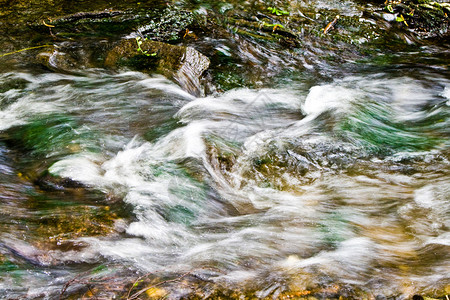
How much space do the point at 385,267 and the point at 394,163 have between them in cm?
179

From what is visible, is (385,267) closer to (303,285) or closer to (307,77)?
(303,285)

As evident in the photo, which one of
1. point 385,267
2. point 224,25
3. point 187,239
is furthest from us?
point 224,25

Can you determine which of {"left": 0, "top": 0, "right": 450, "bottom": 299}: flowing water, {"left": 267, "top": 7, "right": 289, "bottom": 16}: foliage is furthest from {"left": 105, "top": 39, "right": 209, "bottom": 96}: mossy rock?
{"left": 267, "top": 7, "right": 289, "bottom": 16}: foliage

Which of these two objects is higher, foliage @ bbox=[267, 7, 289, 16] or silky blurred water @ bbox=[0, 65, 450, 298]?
foliage @ bbox=[267, 7, 289, 16]

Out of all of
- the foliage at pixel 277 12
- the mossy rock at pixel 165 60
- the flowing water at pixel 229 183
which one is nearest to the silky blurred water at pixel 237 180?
the flowing water at pixel 229 183

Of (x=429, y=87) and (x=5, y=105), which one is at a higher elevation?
(x=429, y=87)

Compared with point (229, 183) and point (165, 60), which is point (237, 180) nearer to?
point (229, 183)

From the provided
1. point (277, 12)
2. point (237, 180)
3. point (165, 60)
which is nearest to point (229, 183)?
point (237, 180)

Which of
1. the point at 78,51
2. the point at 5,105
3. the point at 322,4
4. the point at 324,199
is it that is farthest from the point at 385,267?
the point at 322,4

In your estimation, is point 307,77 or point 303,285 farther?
point 307,77

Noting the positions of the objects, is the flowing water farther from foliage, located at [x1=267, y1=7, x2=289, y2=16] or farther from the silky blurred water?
foliage, located at [x1=267, y1=7, x2=289, y2=16]

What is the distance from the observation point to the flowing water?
298 centimetres

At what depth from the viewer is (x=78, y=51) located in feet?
22.0

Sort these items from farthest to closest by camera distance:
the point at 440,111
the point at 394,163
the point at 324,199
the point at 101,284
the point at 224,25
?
the point at 224,25, the point at 440,111, the point at 394,163, the point at 324,199, the point at 101,284
